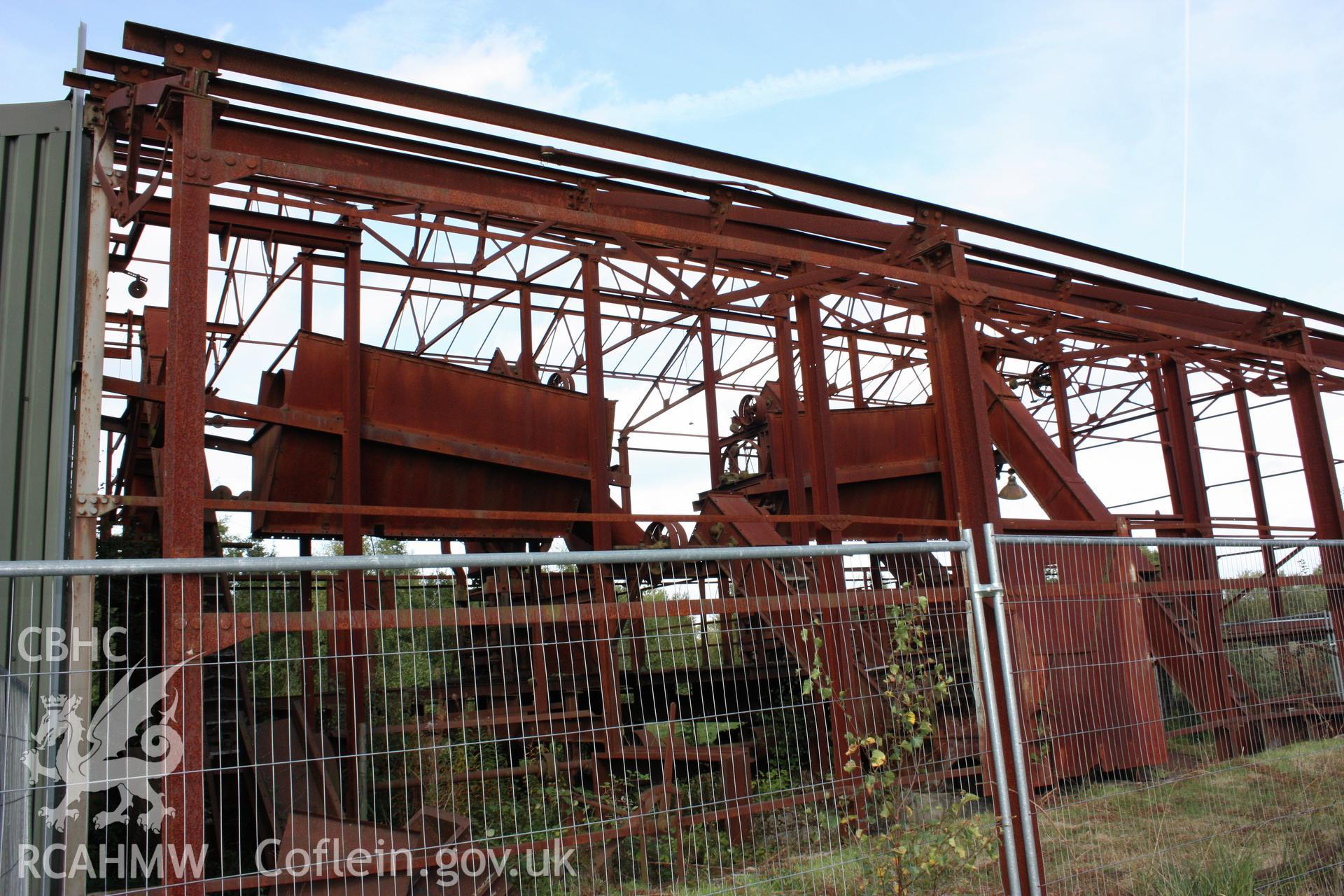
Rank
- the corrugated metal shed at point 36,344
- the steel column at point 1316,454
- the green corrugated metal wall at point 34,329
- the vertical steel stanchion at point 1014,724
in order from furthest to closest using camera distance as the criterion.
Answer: the steel column at point 1316,454
the green corrugated metal wall at point 34,329
the corrugated metal shed at point 36,344
the vertical steel stanchion at point 1014,724

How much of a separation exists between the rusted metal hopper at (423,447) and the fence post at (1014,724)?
231 inches

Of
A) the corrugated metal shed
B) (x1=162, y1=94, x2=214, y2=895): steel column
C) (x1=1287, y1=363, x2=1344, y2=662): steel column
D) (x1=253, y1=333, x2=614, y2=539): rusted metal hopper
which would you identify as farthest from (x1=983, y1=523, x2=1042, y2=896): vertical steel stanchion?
(x1=1287, y1=363, x2=1344, y2=662): steel column

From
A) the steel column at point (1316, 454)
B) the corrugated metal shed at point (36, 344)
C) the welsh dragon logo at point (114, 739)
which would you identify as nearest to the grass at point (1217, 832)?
the welsh dragon logo at point (114, 739)

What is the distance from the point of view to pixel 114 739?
4809 millimetres

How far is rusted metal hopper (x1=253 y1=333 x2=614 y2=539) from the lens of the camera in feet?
33.6

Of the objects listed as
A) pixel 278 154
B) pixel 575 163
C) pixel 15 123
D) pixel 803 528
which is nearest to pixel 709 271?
pixel 575 163

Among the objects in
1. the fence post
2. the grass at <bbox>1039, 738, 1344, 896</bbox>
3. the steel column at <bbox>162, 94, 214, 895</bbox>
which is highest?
the steel column at <bbox>162, 94, 214, 895</bbox>

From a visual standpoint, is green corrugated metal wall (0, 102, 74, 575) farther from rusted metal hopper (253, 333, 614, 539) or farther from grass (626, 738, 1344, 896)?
rusted metal hopper (253, 333, 614, 539)

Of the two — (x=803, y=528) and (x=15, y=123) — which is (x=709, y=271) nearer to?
(x=803, y=528)

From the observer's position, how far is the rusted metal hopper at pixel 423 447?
33.6 ft

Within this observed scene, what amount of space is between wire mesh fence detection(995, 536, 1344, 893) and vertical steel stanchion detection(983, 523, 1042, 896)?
102mm

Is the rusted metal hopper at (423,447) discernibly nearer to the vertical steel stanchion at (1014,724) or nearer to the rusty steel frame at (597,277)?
the rusty steel frame at (597,277)

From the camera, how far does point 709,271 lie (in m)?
10.6

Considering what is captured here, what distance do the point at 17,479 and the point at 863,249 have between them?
825 cm
